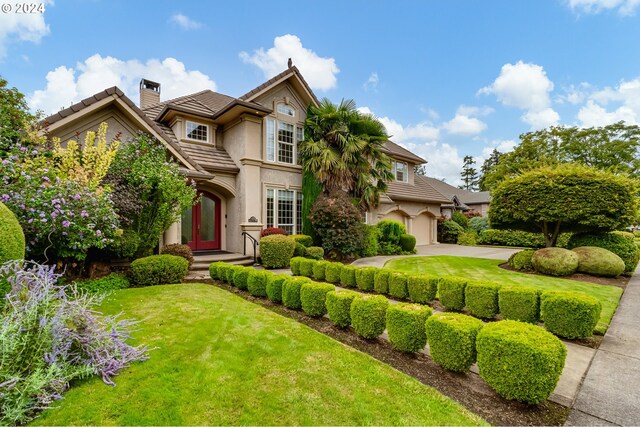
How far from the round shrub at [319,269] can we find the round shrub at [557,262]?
7327 mm

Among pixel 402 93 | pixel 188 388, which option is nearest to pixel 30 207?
pixel 188 388

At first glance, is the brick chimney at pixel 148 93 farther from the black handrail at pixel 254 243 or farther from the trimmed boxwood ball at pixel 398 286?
the trimmed boxwood ball at pixel 398 286

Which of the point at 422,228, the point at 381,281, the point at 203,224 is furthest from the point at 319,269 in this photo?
the point at 422,228

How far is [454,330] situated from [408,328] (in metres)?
0.67

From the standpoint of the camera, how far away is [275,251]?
10.3 meters

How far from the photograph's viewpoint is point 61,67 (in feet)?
35.0

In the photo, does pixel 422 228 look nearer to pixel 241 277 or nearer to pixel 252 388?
pixel 241 277

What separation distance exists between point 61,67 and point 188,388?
13.3m

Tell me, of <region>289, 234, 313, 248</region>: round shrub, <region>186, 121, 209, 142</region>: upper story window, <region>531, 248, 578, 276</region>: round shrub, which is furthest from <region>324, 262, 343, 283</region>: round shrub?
<region>186, 121, 209, 142</region>: upper story window

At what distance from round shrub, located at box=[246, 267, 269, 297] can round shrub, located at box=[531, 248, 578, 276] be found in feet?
30.0

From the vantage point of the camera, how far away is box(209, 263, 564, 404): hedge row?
272 cm

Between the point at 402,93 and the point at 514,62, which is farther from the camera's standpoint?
the point at 402,93

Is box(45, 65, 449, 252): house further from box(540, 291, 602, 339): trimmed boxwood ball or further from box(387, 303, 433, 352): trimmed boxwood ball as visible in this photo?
box(540, 291, 602, 339): trimmed boxwood ball

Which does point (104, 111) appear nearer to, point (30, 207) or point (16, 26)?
point (16, 26)
